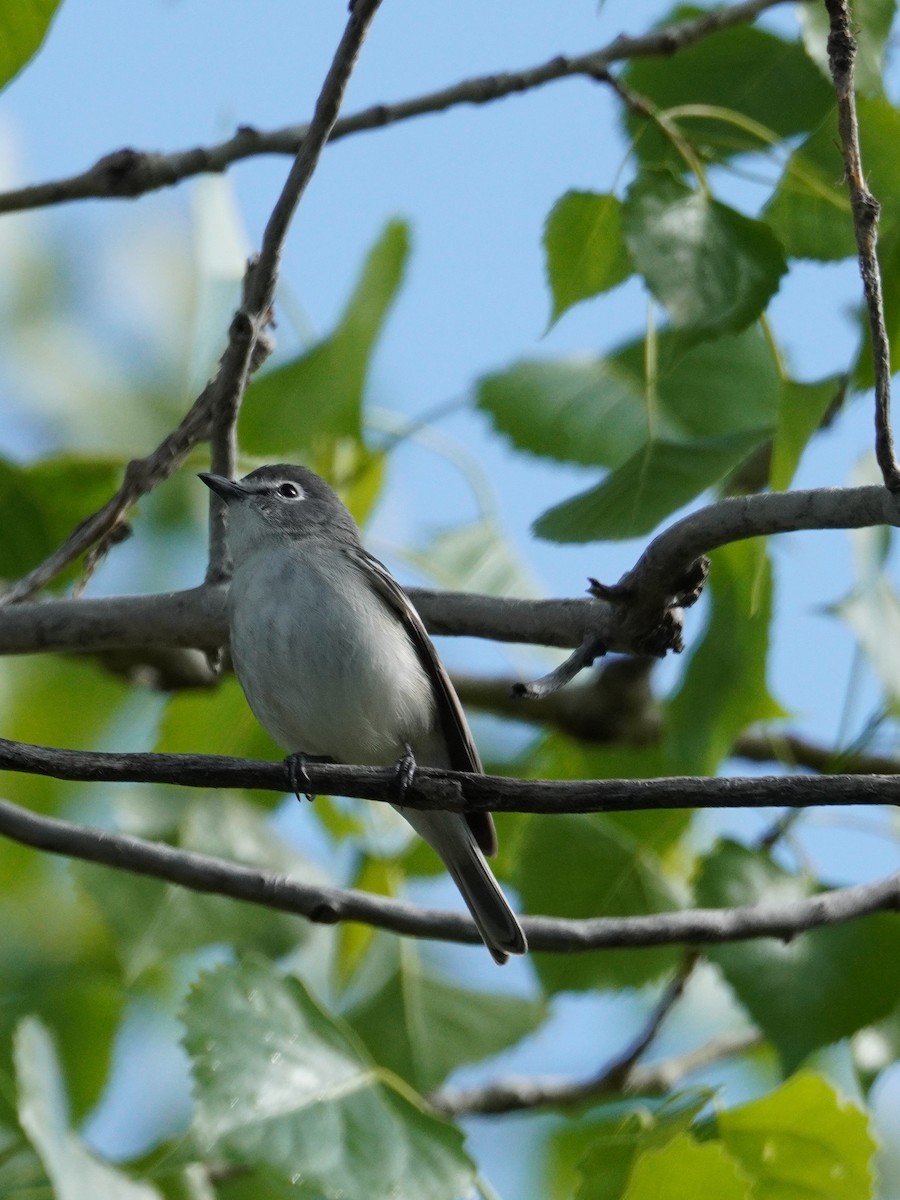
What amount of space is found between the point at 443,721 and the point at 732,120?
1793 millimetres

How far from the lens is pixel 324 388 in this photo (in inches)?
159

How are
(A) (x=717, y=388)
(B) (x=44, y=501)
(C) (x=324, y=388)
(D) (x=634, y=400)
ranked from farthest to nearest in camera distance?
1. (B) (x=44, y=501)
2. (C) (x=324, y=388)
3. (D) (x=634, y=400)
4. (A) (x=717, y=388)

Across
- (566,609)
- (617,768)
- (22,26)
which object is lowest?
(617,768)

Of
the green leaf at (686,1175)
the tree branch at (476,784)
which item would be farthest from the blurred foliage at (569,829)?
the tree branch at (476,784)

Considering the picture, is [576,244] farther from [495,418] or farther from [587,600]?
[587,600]

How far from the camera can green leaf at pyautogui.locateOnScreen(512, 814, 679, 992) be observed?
13.2 feet

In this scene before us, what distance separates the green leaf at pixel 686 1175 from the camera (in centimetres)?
267

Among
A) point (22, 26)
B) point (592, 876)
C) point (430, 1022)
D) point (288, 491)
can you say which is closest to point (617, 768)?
point (592, 876)

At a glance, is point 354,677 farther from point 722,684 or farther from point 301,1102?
point 301,1102

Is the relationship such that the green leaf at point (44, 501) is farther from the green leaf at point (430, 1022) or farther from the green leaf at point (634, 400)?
the green leaf at point (430, 1022)

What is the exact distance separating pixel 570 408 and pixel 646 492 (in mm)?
849

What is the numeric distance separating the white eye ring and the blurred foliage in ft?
0.34

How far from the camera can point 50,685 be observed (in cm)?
581

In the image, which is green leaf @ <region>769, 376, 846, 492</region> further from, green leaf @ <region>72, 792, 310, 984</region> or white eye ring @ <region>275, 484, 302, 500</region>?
white eye ring @ <region>275, 484, 302, 500</region>
